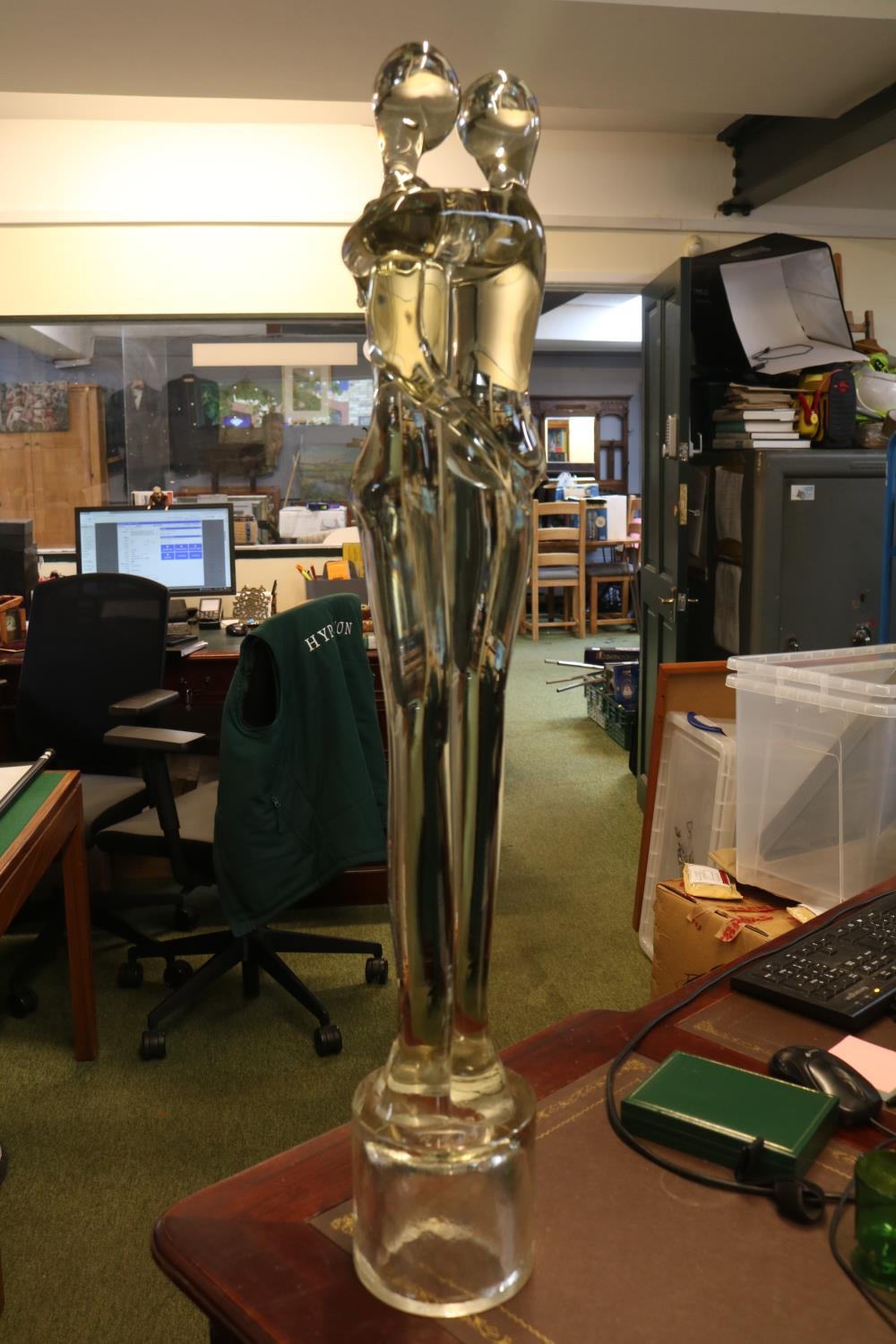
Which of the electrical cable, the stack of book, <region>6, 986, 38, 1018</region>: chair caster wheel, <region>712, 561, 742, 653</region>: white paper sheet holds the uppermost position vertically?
the stack of book

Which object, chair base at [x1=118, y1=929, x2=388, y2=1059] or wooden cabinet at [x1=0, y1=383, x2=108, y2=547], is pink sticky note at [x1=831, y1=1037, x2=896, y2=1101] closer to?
chair base at [x1=118, y1=929, x2=388, y2=1059]

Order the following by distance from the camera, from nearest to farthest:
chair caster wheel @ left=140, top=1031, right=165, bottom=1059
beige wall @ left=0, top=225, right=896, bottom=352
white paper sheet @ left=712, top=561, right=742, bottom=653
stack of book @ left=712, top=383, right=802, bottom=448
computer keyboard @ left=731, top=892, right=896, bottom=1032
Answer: computer keyboard @ left=731, top=892, right=896, bottom=1032, chair caster wheel @ left=140, top=1031, right=165, bottom=1059, stack of book @ left=712, top=383, right=802, bottom=448, white paper sheet @ left=712, top=561, right=742, bottom=653, beige wall @ left=0, top=225, right=896, bottom=352

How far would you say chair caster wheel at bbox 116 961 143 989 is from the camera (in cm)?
302

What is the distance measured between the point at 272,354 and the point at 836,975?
4585mm

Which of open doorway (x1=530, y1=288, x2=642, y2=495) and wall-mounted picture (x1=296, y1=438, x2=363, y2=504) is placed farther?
open doorway (x1=530, y1=288, x2=642, y2=495)

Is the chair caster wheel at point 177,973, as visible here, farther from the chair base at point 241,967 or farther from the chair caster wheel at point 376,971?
the chair caster wheel at point 376,971

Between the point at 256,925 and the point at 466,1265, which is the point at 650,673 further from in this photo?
the point at 466,1265

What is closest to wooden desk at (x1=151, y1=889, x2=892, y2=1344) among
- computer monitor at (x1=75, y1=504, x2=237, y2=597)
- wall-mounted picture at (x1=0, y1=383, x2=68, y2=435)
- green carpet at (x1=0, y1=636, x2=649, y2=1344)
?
green carpet at (x1=0, y1=636, x2=649, y2=1344)

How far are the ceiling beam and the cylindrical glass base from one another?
4.13m

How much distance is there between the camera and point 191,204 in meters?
4.75

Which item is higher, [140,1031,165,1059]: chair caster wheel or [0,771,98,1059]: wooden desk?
[0,771,98,1059]: wooden desk

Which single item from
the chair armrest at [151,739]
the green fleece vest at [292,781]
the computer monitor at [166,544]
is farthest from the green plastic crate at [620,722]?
the chair armrest at [151,739]

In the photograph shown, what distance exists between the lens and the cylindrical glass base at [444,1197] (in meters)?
0.69

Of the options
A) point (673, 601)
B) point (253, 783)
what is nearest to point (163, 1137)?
point (253, 783)
